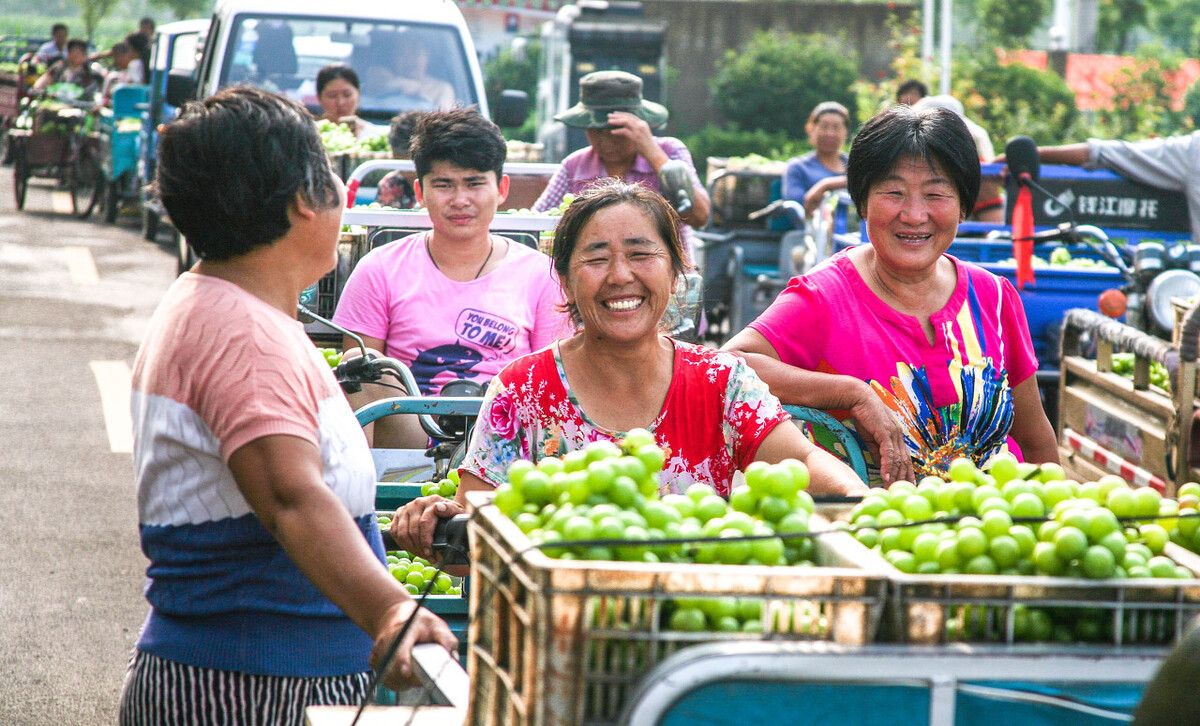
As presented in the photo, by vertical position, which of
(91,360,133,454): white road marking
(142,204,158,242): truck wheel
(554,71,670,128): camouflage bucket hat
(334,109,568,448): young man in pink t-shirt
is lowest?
(91,360,133,454): white road marking

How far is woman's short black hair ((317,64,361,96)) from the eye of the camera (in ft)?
30.8

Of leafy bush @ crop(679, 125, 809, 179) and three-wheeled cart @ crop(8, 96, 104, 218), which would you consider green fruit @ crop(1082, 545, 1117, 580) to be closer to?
three-wheeled cart @ crop(8, 96, 104, 218)

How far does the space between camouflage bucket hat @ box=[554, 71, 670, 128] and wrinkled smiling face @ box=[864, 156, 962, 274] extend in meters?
3.74

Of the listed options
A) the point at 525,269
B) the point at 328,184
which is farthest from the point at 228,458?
the point at 525,269

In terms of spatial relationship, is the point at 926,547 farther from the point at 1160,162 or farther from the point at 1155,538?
the point at 1160,162

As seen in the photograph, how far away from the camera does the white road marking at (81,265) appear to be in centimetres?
1367

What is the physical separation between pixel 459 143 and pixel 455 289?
57 cm

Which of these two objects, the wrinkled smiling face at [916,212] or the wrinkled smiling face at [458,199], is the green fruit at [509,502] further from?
the wrinkled smiling face at [458,199]

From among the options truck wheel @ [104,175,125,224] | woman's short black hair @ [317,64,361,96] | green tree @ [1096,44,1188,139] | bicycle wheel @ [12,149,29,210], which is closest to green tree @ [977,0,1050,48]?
green tree @ [1096,44,1188,139]

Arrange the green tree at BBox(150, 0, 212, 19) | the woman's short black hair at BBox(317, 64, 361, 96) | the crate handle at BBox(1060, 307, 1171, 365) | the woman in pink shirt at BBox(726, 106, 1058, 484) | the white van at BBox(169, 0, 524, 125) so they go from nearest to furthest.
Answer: the woman in pink shirt at BBox(726, 106, 1058, 484)
the crate handle at BBox(1060, 307, 1171, 365)
the woman's short black hair at BBox(317, 64, 361, 96)
the white van at BBox(169, 0, 524, 125)
the green tree at BBox(150, 0, 212, 19)

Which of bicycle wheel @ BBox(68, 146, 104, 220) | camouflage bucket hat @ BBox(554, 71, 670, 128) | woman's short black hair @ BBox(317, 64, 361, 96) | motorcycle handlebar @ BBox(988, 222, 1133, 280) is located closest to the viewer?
motorcycle handlebar @ BBox(988, 222, 1133, 280)

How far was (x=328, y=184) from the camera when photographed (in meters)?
2.30

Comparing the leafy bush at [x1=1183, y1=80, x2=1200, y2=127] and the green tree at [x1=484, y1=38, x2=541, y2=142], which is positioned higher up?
the green tree at [x1=484, y1=38, x2=541, y2=142]

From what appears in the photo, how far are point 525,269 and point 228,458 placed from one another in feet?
10.0
